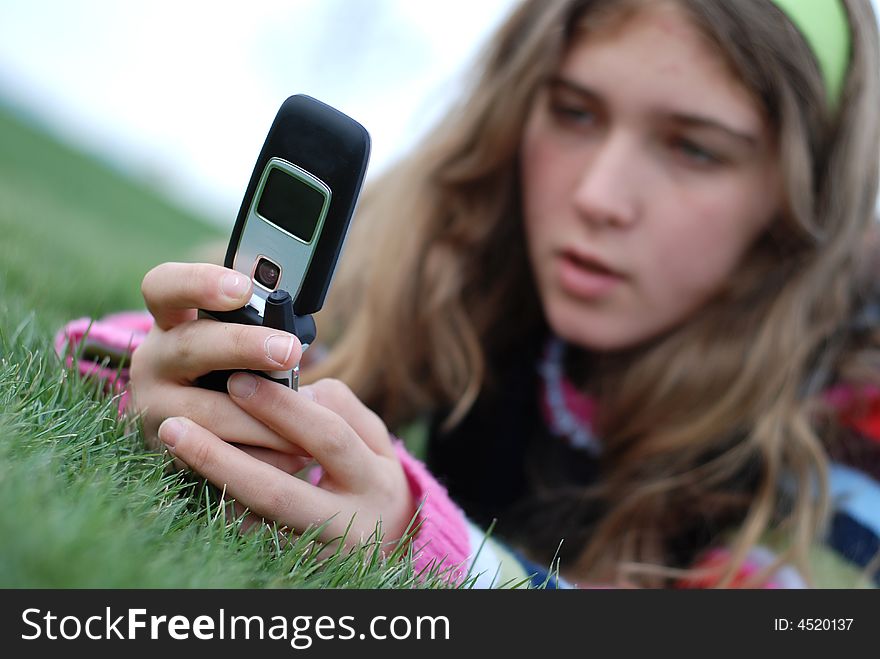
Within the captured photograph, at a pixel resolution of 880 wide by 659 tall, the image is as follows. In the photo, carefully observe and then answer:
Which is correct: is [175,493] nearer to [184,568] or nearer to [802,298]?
[184,568]

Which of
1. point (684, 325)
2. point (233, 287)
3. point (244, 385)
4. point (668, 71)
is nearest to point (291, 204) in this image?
point (233, 287)

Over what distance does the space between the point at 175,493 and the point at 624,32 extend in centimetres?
159

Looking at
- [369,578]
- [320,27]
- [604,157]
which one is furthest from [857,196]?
[320,27]

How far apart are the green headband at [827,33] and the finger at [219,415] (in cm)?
164

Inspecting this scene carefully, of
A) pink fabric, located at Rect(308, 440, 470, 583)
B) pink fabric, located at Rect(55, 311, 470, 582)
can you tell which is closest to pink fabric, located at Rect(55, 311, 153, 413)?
pink fabric, located at Rect(55, 311, 470, 582)

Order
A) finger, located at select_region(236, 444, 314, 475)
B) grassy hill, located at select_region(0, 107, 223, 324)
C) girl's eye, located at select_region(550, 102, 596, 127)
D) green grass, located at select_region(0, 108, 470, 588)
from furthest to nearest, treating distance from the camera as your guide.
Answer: girl's eye, located at select_region(550, 102, 596, 127) → grassy hill, located at select_region(0, 107, 223, 324) → finger, located at select_region(236, 444, 314, 475) → green grass, located at select_region(0, 108, 470, 588)

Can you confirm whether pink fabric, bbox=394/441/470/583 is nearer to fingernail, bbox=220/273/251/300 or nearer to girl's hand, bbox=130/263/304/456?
girl's hand, bbox=130/263/304/456

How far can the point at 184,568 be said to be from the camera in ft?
2.73

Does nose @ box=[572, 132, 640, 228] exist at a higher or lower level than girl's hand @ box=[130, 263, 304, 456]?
higher

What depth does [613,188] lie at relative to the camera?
1941 mm

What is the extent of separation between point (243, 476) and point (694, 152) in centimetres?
143

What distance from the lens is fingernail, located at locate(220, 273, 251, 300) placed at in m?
1.06

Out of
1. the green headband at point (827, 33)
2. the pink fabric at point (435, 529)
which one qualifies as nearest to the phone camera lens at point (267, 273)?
the pink fabric at point (435, 529)

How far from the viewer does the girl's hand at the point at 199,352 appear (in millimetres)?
1041
